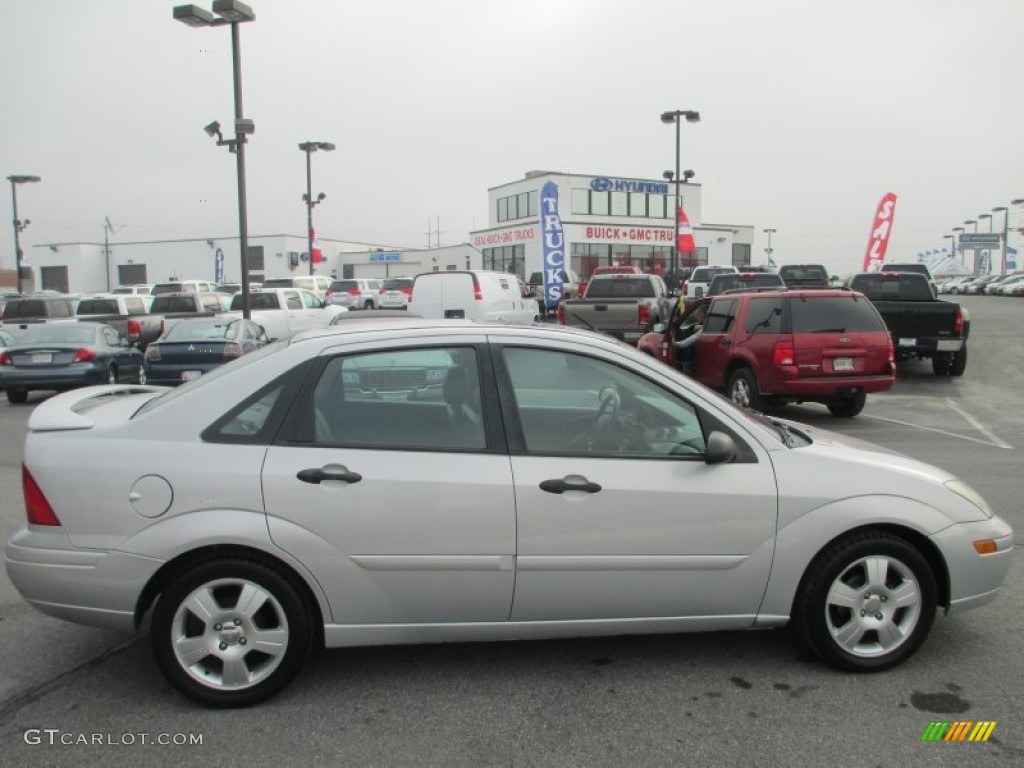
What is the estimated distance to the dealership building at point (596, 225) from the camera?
58625 millimetres

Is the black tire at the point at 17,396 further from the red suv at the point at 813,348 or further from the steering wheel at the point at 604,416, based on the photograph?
the steering wheel at the point at 604,416

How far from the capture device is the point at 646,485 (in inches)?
137

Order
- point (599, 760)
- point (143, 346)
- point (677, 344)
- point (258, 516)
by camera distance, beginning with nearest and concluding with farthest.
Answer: point (599, 760)
point (258, 516)
point (677, 344)
point (143, 346)

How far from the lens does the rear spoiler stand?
11.5 ft

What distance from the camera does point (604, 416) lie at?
3.80 m

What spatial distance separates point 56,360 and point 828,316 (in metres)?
12.5

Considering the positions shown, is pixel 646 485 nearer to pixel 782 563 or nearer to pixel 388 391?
pixel 782 563

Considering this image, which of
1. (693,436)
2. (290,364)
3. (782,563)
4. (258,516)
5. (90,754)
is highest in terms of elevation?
(290,364)

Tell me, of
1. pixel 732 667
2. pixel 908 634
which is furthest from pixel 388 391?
pixel 908 634

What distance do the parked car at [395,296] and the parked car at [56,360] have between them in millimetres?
10249

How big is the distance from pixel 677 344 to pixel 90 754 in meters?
10.7

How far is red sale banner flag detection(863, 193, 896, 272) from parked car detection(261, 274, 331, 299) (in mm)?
25311

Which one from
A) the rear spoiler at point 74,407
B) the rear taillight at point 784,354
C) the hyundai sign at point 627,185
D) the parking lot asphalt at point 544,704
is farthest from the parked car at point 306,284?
the parking lot asphalt at point 544,704

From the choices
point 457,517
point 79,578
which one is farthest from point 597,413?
point 79,578
